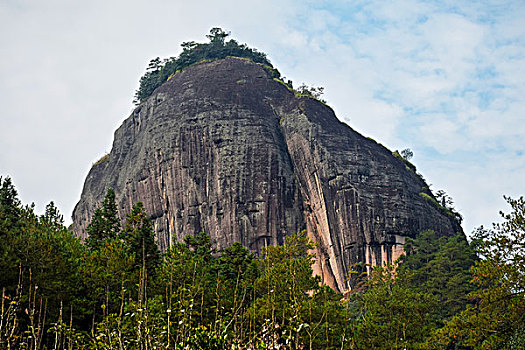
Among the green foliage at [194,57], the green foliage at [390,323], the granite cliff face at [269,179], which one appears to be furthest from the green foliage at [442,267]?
the green foliage at [194,57]

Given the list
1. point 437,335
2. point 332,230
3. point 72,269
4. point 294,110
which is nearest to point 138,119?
point 294,110

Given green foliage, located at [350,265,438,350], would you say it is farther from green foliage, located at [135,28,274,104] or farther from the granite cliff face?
green foliage, located at [135,28,274,104]

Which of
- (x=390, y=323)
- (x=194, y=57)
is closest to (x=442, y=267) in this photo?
(x=390, y=323)

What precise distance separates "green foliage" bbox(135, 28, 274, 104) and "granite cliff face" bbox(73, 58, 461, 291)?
10901 mm

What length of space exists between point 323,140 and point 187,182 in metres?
14.0

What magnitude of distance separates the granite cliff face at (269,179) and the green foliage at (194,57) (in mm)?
10901

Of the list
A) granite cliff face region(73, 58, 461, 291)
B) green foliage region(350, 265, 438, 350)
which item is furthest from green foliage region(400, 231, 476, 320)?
green foliage region(350, 265, 438, 350)

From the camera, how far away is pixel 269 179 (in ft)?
168

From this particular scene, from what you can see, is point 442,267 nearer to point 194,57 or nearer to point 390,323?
point 390,323

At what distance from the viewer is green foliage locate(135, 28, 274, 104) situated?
68.9 m

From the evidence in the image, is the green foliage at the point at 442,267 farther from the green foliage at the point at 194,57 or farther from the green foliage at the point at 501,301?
the green foliage at the point at 194,57

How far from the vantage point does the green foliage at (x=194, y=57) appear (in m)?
68.9

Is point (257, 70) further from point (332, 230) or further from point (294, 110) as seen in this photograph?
point (332, 230)

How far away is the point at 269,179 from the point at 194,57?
→ 82.3 ft
